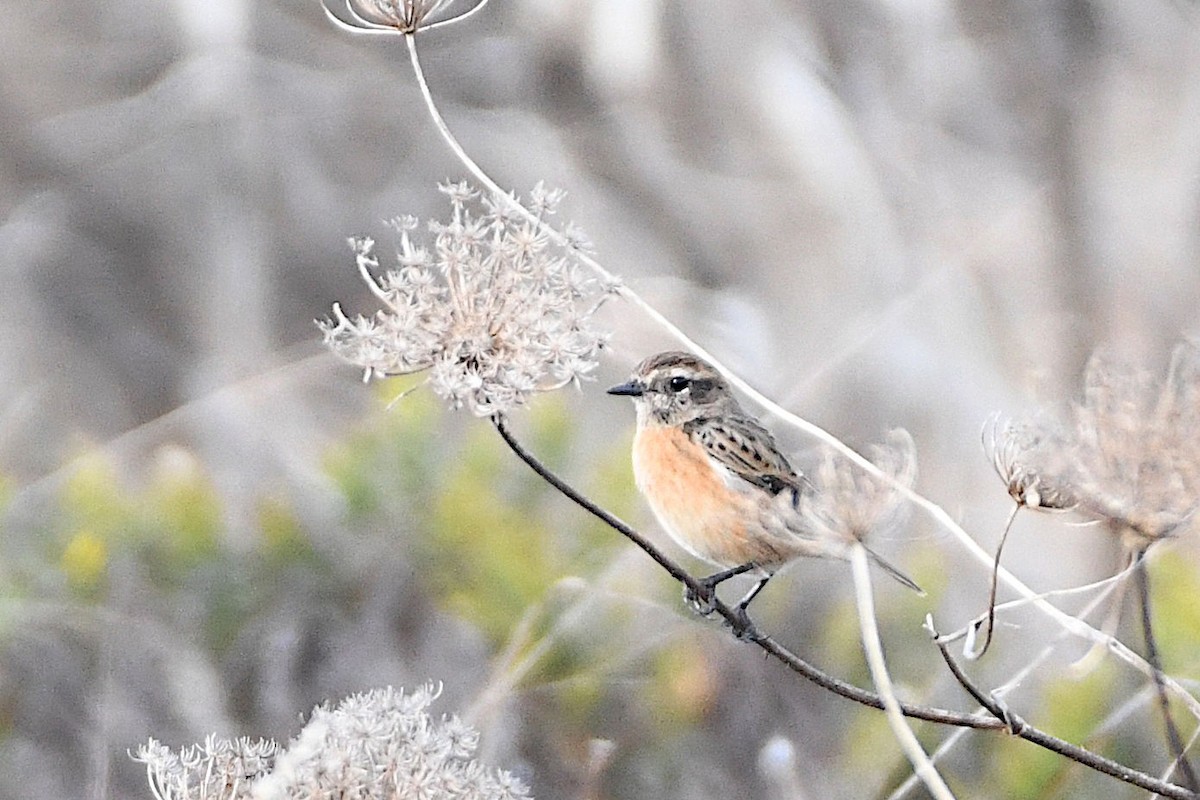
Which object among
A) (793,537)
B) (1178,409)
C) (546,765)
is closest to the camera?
(1178,409)

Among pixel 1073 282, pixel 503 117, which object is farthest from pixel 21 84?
pixel 1073 282

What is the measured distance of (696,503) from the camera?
4.68 feet

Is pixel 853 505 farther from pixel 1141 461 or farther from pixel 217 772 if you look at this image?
pixel 217 772

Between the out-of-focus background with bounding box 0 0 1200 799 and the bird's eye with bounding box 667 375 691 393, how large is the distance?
7 centimetres

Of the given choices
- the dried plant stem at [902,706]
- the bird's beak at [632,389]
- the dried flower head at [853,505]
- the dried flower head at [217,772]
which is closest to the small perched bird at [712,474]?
the bird's beak at [632,389]

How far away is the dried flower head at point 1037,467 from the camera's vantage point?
102 centimetres

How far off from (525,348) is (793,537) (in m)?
0.44

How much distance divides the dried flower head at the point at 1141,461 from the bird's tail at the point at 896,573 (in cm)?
37

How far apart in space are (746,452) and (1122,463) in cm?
47

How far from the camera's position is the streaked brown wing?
1432 mm

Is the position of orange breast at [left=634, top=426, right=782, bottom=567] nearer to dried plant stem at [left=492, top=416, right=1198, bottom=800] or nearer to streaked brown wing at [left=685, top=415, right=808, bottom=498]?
streaked brown wing at [left=685, top=415, right=808, bottom=498]

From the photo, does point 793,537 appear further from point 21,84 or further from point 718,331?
point 21,84

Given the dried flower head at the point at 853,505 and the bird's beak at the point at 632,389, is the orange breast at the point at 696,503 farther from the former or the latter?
the dried flower head at the point at 853,505

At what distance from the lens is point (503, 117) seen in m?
1.56
